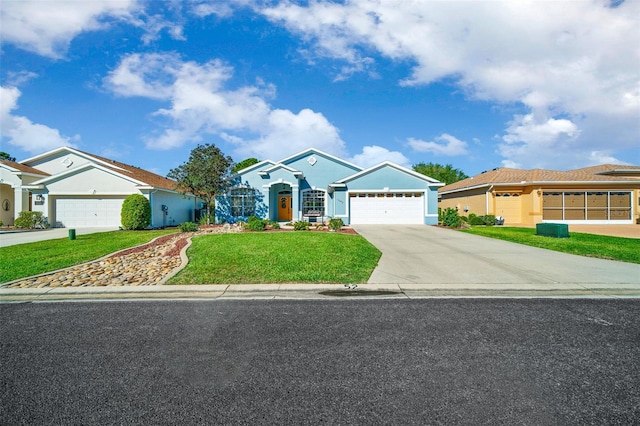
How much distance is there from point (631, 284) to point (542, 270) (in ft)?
5.68

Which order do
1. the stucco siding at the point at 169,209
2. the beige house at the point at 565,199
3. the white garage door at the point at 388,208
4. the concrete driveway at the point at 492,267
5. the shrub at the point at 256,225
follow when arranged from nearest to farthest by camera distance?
the concrete driveway at the point at 492,267 < the shrub at the point at 256,225 < the stucco siding at the point at 169,209 < the white garage door at the point at 388,208 < the beige house at the point at 565,199

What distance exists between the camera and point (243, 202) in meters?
24.2

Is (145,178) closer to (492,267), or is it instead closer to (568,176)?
(492,267)

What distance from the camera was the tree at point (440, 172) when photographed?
59094 mm

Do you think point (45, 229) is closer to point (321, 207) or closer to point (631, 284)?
point (321, 207)

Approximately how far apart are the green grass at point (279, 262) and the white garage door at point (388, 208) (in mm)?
10658

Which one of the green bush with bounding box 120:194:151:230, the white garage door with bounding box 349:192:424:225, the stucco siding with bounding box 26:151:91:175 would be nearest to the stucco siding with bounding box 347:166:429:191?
the white garage door with bounding box 349:192:424:225

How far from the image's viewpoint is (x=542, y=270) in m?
8.48

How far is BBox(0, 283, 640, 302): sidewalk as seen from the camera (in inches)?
254

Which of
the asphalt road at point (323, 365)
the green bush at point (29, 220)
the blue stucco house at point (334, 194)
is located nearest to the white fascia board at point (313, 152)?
the blue stucco house at point (334, 194)

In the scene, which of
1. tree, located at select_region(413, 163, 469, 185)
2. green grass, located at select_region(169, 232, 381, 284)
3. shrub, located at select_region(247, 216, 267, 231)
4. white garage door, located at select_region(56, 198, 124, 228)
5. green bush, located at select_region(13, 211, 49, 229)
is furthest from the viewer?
tree, located at select_region(413, 163, 469, 185)

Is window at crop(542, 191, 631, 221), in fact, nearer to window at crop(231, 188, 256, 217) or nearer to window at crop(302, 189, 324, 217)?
window at crop(302, 189, 324, 217)

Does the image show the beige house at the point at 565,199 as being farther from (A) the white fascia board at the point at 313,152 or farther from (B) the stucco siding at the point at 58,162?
(B) the stucco siding at the point at 58,162

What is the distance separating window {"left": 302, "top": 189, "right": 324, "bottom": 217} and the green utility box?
13.9 m
